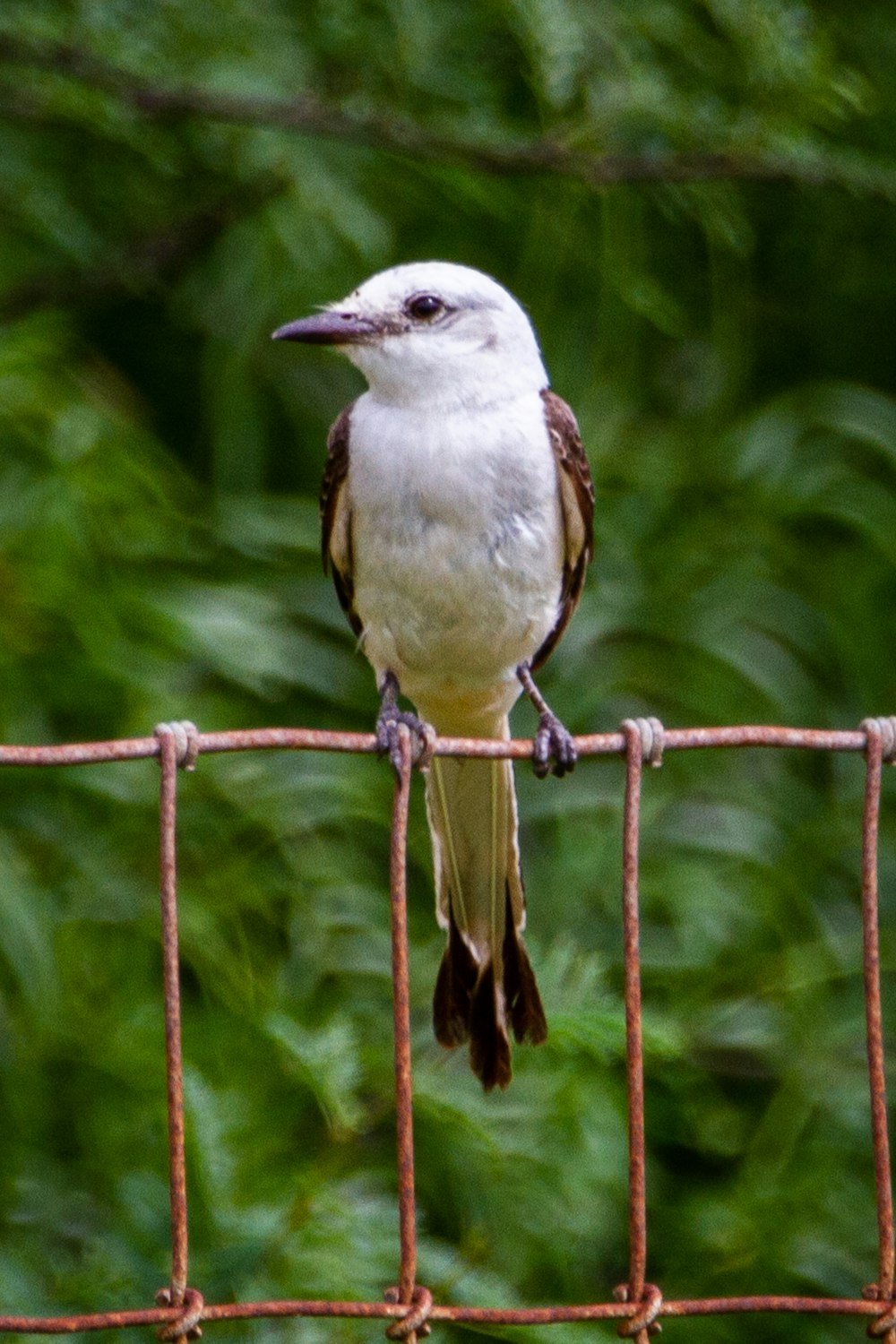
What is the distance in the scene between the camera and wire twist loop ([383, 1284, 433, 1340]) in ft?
6.87

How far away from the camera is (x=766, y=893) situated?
447 centimetres

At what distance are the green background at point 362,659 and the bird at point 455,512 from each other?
312mm

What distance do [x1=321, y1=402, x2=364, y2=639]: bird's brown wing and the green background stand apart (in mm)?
251

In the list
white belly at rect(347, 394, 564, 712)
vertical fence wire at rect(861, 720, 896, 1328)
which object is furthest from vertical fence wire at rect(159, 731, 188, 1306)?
white belly at rect(347, 394, 564, 712)

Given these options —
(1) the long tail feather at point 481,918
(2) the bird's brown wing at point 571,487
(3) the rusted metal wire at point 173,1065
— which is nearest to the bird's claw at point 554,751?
(1) the long tail feather at point 481,918

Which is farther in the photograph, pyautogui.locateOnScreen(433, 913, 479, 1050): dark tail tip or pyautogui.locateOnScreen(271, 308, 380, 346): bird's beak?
pyautogui.locateOnScreen(271, 308, 380, 346): bird's beak

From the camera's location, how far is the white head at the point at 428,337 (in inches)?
140

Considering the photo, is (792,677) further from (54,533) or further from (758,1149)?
(54,533)

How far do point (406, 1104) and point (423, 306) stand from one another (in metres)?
1.88

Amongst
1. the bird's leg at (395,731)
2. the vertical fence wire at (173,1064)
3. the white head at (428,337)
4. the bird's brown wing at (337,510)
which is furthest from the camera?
the bird's brown wing at (337,510)

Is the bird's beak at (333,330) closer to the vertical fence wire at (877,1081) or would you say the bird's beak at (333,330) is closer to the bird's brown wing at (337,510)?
A: the bird's brown wing at (337,510)

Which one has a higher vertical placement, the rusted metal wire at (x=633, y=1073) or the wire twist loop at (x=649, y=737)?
the wire twist loop at (x=649, y=737)

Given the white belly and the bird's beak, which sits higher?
the bird's beak

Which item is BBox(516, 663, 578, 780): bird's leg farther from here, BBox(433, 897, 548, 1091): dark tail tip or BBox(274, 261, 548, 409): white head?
BBox(274, 261, 548, 409): white head
